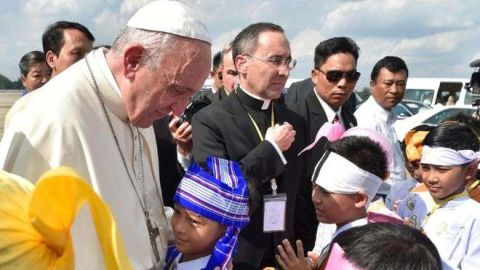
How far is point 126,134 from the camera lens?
2.02 meters

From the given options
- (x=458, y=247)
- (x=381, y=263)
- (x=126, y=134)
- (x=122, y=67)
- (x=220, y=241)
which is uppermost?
(x=122, y=67)

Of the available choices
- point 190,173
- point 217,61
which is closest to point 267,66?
point 190,173

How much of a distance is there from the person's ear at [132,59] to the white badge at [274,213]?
131 centimetres

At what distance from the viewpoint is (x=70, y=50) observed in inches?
153

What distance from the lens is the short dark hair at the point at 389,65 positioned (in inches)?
214

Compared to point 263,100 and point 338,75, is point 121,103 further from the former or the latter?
point 338,75

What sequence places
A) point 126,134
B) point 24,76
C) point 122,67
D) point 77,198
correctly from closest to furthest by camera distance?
point 77,198 → point 122,67 → point 126,134 → point 24,76

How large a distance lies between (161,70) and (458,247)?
2230 mm

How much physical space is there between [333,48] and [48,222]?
3731 mm

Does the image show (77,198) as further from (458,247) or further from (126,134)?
(458,247)

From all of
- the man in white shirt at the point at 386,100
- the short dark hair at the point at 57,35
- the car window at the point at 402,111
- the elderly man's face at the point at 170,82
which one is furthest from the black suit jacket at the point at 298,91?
the car window at the point at 402,111

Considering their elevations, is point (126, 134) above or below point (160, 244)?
above

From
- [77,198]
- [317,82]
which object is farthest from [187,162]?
[77,198]

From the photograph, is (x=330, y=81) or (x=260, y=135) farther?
(x=330, y=81)
